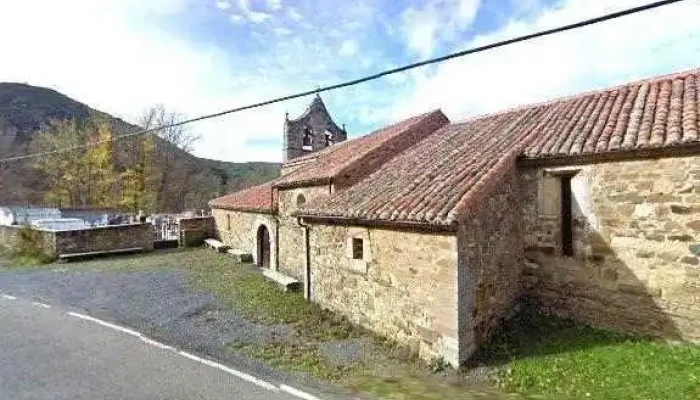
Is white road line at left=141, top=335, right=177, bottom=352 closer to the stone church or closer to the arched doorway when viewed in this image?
the stone church

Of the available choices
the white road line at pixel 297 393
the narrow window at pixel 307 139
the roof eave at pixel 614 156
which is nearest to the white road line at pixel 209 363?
the white road line at pixel 297 393

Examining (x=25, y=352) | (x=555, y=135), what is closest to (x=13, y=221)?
(x=25, y=352)

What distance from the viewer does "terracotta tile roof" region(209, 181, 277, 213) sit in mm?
17922

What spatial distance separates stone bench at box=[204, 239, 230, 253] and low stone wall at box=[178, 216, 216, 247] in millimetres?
670

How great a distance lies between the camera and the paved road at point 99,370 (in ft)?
20.9

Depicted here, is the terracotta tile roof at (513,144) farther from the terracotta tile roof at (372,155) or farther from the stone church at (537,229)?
the terracotta tile roof at (372,155)

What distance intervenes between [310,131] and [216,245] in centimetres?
799

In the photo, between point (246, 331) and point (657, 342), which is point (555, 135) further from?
point (246, 331)

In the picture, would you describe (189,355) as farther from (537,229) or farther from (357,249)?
(537,229)

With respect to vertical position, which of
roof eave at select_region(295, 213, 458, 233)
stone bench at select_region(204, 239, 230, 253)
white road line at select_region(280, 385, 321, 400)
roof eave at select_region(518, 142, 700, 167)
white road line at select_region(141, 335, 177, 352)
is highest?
roof eave at select_region(518, 142, 700, 167)

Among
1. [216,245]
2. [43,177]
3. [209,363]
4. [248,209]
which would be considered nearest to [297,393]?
[209,363]

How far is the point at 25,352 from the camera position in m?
8.18

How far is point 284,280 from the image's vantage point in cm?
1426

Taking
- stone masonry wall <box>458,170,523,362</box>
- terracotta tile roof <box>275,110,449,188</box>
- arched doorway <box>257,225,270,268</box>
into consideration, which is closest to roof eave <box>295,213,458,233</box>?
stone masonry wall <box>458,170,523,362</box>
